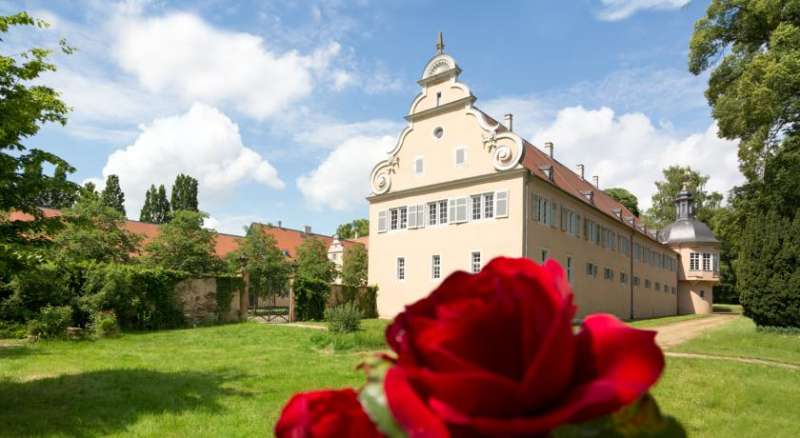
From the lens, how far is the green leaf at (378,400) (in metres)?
0.53

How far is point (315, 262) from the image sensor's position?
42812 millimetres

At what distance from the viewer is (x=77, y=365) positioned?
11.2 m

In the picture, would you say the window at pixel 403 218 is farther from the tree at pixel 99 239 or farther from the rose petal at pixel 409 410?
the rose petal at pixel 409 410

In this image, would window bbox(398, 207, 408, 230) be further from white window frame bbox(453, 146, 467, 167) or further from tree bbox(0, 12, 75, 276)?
tree bbox(0, 12, 75, 276)

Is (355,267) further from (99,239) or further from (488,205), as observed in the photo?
(488,205)

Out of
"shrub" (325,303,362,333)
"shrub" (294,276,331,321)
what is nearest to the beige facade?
"shrub" (294,276,331,321)

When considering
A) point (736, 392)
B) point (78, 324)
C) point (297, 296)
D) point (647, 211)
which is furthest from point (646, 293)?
point (78, 324)

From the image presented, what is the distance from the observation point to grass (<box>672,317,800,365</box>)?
14789mm

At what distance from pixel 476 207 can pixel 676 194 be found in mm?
43618

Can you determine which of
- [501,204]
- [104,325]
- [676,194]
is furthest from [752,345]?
[676,194]

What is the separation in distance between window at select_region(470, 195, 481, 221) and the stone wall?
12.6 meters

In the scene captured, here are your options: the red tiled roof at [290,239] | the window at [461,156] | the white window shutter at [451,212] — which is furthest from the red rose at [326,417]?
the red tiled roof at [290,239]

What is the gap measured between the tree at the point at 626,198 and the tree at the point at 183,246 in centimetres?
4603

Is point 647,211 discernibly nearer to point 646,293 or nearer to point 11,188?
point 646,293
